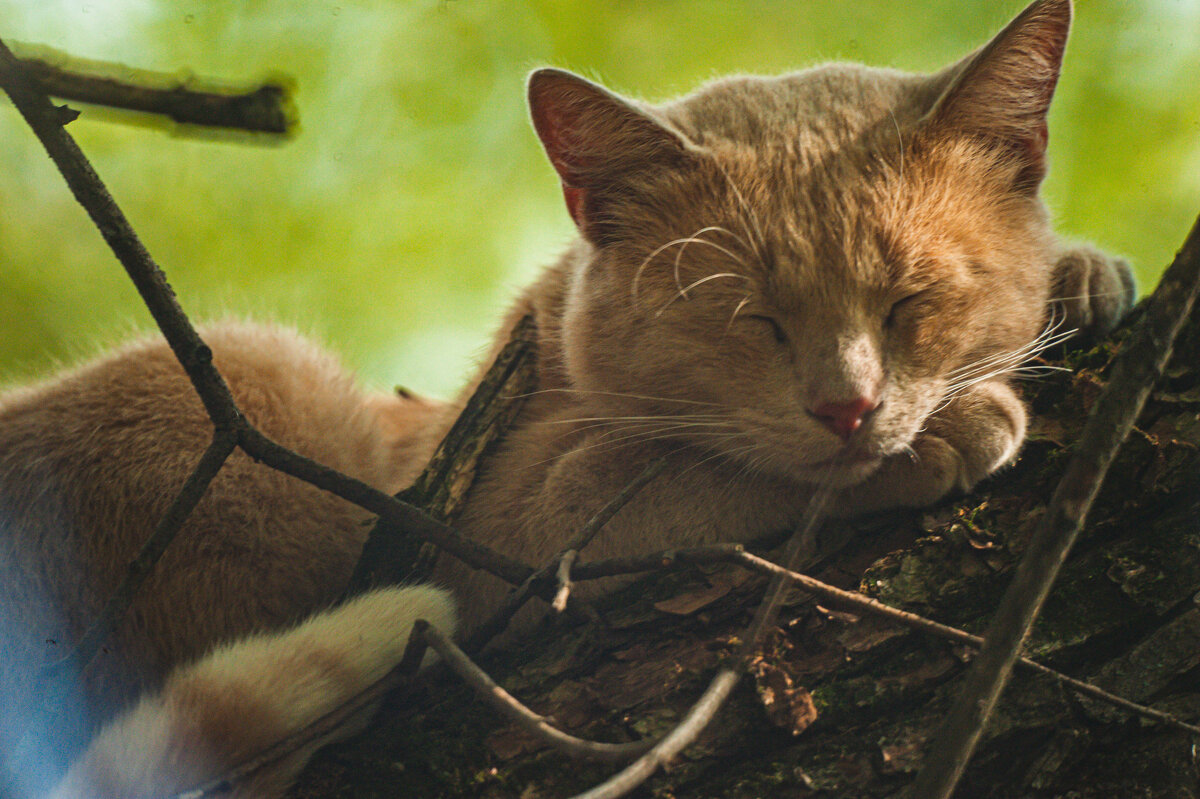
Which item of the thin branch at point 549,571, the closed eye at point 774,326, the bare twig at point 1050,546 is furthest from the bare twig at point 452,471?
the bare twig at point 1050,546

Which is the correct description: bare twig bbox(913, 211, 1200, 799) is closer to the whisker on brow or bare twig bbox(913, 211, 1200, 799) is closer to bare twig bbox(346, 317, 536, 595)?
the whisker on brow

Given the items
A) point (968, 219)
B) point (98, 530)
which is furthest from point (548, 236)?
point (98, 530)

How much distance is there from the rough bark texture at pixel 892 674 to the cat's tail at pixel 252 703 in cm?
12

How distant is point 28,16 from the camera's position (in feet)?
5.59

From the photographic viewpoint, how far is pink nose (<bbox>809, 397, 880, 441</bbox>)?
168 cm

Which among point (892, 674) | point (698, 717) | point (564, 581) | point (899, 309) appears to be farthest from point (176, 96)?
point (899, 309)

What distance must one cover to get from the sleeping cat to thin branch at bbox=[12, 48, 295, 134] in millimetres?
1217

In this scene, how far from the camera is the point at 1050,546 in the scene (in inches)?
40.8

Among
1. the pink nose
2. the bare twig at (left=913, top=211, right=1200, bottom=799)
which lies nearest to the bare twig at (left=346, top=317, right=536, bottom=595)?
the pink nose

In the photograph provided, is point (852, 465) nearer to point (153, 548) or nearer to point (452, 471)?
point (452, 471)

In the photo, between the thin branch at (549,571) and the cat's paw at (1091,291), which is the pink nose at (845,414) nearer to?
the thin branch at (549,571)

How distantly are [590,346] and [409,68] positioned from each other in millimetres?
1027

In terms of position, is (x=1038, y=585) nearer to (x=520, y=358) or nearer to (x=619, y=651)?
(x=619, y=651)

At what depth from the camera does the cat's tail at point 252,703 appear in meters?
1.52
